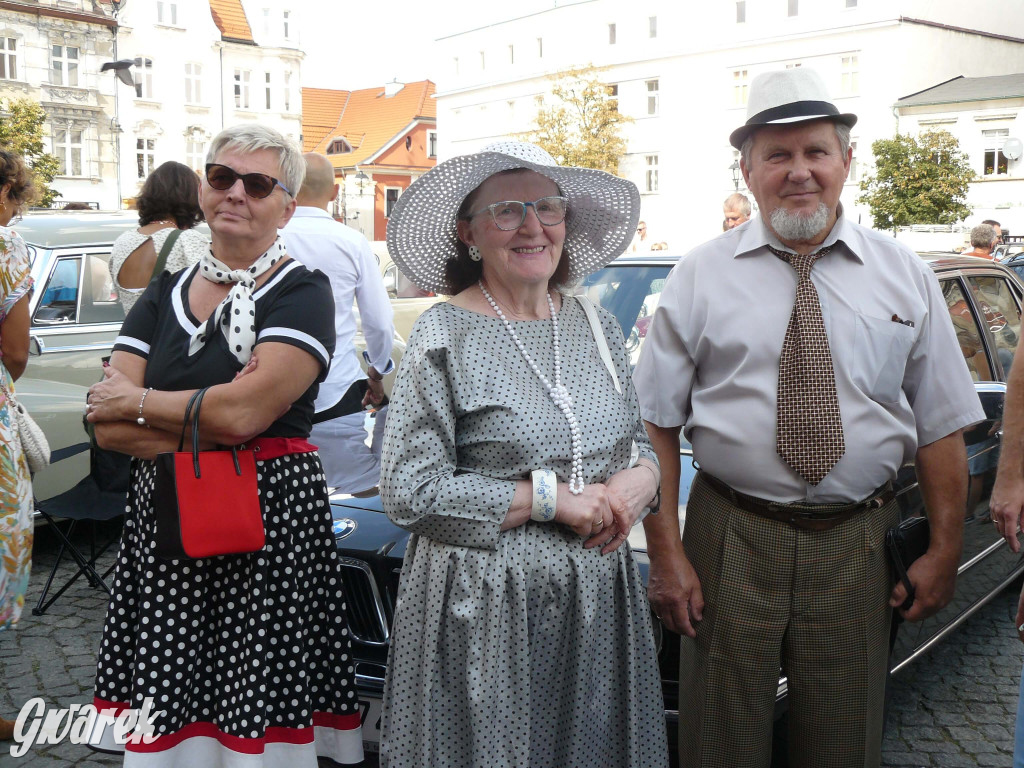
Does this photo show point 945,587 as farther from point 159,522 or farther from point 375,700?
point 159,522

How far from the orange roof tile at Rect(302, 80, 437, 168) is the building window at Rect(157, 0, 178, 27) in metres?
17.8

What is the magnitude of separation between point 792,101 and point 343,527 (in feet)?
6.41

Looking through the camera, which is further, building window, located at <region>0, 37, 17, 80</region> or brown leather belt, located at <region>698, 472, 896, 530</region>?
building window, located at <region>0, 37, 17, 80</region>

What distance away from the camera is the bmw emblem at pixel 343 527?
329 cm

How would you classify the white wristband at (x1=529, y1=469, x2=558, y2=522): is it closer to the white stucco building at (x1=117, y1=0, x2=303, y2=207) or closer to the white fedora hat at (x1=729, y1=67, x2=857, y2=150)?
the white fedora hat at (x1=729, y1=67, x2=857, y2=150)

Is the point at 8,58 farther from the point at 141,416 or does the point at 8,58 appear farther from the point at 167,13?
the point at 141,416

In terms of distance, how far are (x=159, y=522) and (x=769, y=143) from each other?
193cm

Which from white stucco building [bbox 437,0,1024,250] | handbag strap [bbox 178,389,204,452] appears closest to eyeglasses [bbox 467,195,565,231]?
handbag strap [bbox 178,389,204,452]

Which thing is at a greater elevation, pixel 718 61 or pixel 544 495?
pixel 718 61

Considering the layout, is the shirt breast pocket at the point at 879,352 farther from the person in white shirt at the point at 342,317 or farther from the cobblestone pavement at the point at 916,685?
the person in white shirt at the point at 342,317

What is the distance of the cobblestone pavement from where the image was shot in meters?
3.66

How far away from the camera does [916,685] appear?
428cm

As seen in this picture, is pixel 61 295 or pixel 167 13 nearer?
pixel 61 295

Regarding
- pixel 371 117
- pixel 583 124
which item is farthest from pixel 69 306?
pixel 371 117
